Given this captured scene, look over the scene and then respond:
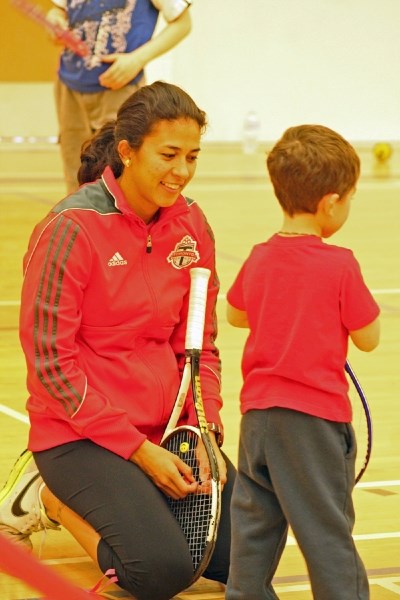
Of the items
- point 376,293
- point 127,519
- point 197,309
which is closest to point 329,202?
point 197,309

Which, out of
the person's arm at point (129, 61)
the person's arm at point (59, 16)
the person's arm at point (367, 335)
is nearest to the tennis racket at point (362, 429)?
the person's arm at point (367, 335)

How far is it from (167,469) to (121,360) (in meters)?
0.32

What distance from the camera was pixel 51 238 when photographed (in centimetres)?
311

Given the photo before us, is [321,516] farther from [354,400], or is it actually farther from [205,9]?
[205,9]

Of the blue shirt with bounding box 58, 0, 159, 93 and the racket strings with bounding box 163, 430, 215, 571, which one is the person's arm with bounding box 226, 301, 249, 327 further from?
the blue shirt with bounding box 58, 0, 159, 93

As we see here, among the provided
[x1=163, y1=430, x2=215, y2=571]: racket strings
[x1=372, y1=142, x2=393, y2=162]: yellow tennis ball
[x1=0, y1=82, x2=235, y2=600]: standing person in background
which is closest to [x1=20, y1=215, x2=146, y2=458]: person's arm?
[x1=0, y1=82, x2=235, y2=600]: standing person in background

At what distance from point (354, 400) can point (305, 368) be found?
583 millimetres

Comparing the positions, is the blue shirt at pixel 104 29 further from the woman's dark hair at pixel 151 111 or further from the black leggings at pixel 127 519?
the black leggings at pixel 127 519

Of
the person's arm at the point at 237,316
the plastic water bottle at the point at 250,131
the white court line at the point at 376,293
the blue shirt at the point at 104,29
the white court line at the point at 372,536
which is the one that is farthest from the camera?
the plastic water bottle at the point at 250,131

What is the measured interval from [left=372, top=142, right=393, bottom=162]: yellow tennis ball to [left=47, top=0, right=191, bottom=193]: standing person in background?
8514 mm

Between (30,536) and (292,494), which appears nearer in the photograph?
(292,494)

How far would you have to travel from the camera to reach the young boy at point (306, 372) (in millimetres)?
2547

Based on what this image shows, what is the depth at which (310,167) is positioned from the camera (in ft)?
8.32

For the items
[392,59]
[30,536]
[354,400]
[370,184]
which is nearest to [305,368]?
[354,400]
